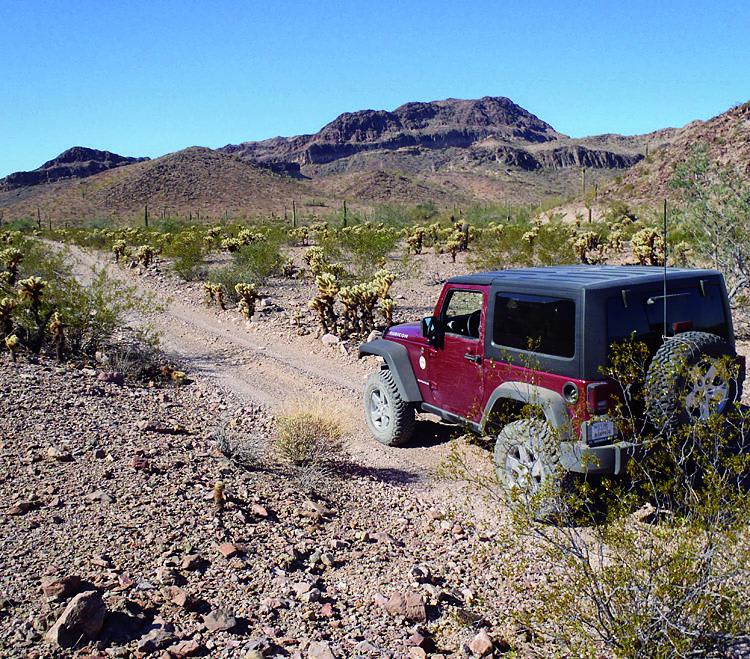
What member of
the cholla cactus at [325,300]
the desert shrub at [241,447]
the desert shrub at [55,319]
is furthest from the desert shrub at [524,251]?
the desert shrub at [241,447]

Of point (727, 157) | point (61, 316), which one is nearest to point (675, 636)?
point (61, 316)

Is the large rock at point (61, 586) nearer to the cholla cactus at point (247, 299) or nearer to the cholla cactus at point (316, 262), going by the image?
the cholla cactus at point (247, 299)

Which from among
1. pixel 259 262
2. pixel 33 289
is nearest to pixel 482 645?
pixel 33 289

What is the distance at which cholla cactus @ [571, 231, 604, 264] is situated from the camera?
21.7 m

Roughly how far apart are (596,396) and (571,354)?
35 cm

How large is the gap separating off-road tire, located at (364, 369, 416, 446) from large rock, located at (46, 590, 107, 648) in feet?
13.1

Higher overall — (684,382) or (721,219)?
(721,219)

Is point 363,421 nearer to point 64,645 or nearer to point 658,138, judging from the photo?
point 64,645

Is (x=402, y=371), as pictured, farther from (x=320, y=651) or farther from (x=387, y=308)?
(x=387, y=308)

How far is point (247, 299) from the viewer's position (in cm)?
1492

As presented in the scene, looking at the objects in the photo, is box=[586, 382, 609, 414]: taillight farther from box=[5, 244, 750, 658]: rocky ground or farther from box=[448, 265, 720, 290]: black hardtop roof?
box=[5, 244, 750, 658]: rocky ground

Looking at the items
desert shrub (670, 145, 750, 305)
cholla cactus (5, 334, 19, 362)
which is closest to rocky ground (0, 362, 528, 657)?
cholla cactus (5, 334, 19, 362)

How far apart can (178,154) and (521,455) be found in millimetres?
94816

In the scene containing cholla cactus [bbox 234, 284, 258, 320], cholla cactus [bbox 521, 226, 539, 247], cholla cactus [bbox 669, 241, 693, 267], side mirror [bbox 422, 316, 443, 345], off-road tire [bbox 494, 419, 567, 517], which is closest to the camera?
off-road tire [bbox 494, 419, 567, 517]
